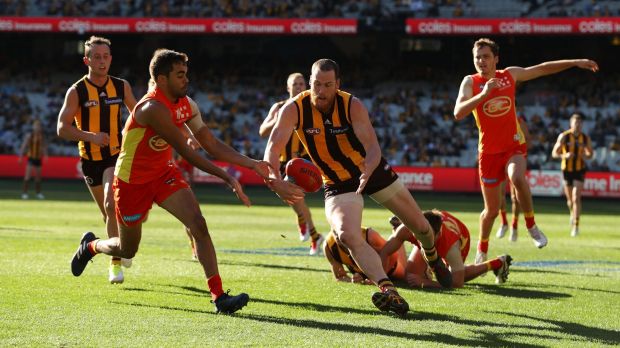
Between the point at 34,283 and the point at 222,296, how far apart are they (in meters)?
2.84

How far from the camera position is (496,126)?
12.5 meters

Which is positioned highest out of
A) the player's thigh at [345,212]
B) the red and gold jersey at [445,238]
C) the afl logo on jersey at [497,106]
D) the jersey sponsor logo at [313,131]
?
the jersey sponsor logo at [313,131]

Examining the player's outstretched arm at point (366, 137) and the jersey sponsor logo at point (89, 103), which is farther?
the jersey sponsor logo at point (89, 103)

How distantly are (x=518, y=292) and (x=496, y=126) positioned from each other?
7.98ft

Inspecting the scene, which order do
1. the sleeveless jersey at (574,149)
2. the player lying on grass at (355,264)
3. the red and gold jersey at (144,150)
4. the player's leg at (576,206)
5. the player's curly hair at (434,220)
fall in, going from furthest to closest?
the sleeveless jersey at (574,149) → the player's leg at (576,206) → the player lying on grass at (355,264) → the player's curly hair at (434,220) → the red and gold jersey at (144,150)

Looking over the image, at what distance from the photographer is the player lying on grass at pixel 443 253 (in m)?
10.8

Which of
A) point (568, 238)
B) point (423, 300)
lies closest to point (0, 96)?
point (568, 238)

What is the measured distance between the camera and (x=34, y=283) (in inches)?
419

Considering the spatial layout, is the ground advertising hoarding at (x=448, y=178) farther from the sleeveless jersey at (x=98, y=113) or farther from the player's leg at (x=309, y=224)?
the sleeveless jersey at (x=98, y=113)

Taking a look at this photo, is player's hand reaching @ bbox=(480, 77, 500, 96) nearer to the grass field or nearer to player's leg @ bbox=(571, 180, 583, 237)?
the grass field

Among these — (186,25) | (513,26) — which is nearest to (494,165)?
(513,26)

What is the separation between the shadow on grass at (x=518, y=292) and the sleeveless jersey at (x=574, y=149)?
11382 mm

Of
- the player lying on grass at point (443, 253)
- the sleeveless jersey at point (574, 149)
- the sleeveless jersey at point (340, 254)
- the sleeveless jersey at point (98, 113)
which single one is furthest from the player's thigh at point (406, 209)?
the sleeveless jersey at point (574, 149)

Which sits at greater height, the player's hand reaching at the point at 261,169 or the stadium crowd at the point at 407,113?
the player's hand reaching at the point at 261,169
